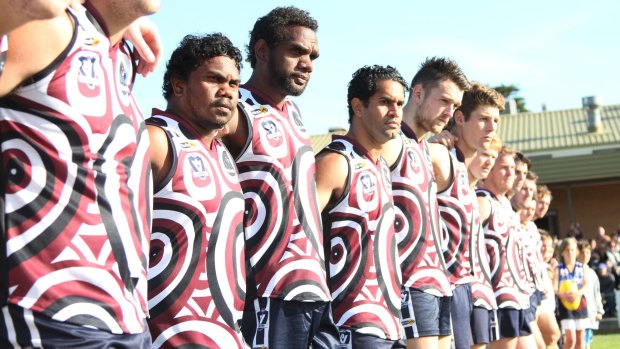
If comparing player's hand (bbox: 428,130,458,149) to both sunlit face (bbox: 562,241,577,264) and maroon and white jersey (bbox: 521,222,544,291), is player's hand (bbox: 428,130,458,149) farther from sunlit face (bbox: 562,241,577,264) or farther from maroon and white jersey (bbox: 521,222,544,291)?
sunlit face (bbox: 562,241,577,264)

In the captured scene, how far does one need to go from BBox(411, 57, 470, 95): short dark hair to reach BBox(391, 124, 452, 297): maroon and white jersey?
2.61ft

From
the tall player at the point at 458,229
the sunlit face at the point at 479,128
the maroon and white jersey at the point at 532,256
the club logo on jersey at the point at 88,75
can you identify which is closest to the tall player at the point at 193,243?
the club logo on jersey at the point at 88,75

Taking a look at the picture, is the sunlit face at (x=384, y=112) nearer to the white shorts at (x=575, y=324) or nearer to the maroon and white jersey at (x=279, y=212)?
the maroon and white jersey at (x=279, y=212)

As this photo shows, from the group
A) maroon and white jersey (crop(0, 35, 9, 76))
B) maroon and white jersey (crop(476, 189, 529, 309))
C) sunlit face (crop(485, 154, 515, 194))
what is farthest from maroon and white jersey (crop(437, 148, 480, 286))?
maroon and white jersey (crop(0, 35, 9, 76))

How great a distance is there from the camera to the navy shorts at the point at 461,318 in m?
7.23

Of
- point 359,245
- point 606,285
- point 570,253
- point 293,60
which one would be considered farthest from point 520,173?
point 606,285

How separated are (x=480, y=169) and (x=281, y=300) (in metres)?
3.89

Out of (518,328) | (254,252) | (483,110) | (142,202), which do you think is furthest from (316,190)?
(518,328)

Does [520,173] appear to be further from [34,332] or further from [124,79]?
[34,332]

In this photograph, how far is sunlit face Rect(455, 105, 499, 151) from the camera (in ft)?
26.6

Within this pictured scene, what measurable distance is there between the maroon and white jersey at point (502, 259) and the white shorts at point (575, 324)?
728cm

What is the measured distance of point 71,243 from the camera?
2836 mm

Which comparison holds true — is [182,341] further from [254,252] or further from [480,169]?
[480,169]

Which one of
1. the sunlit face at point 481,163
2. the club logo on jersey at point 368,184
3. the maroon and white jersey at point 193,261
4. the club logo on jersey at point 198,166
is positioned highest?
the sunlit face at point 481,163
